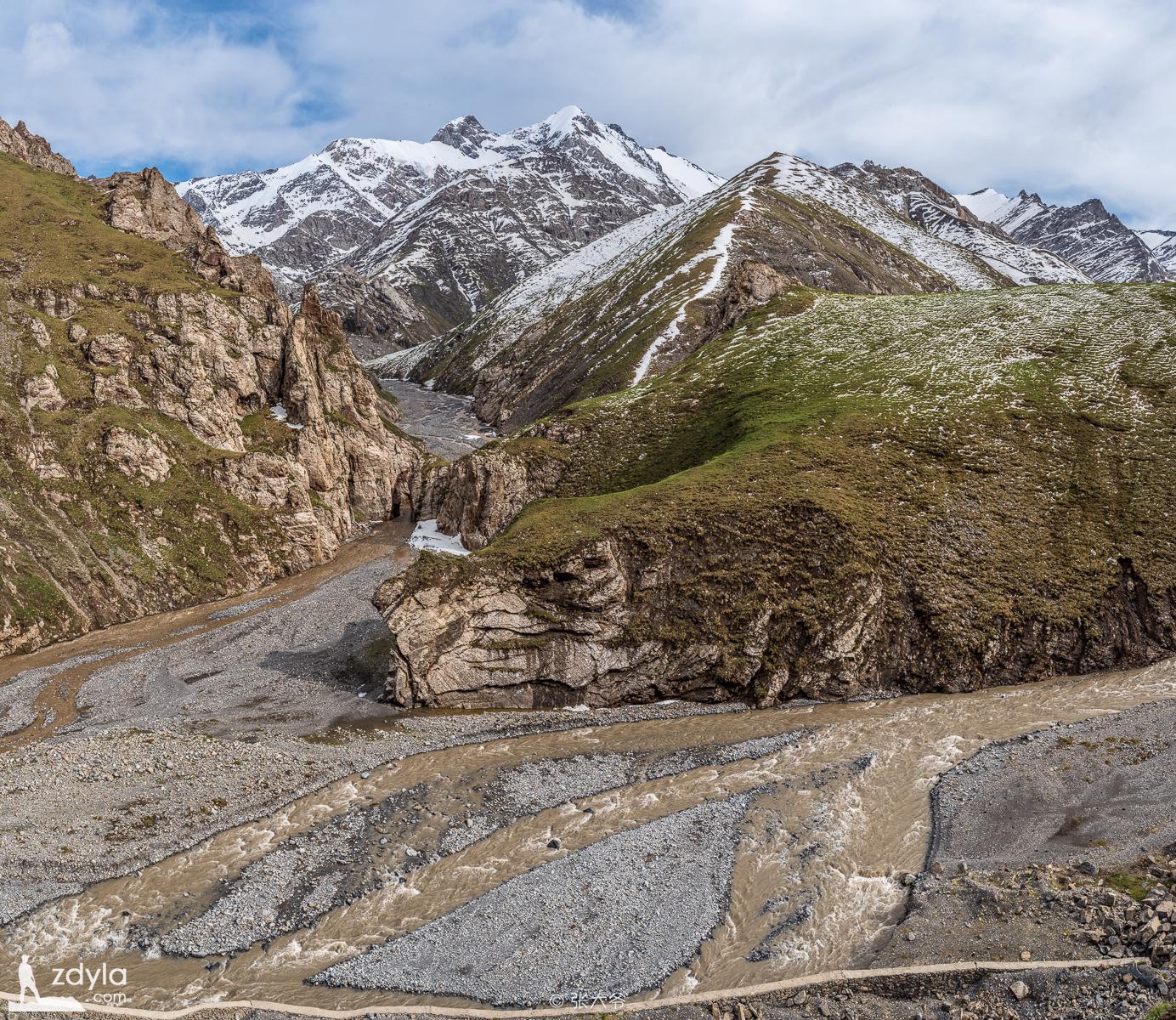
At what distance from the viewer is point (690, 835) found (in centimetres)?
3244

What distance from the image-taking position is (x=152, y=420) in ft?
285

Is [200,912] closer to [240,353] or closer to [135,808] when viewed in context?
[135,808]

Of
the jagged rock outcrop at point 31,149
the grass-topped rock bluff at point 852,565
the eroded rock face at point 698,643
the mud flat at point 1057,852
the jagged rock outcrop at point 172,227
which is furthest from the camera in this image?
the jagged rock outcrop at point 31,149

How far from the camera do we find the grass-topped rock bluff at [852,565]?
159 ft

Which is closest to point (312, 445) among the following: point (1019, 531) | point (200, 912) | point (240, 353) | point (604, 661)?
point (240, 353)

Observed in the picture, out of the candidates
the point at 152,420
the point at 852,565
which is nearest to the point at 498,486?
the point at 152,420

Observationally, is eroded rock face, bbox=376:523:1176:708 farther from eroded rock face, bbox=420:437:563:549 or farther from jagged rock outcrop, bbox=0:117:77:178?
jagged rock outcrop, bbox=0:117:77:178

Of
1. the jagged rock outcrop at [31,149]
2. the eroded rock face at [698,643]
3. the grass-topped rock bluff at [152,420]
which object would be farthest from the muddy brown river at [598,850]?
the jagged rock outcrop at [31,149]

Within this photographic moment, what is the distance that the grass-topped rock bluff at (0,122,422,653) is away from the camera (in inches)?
2773

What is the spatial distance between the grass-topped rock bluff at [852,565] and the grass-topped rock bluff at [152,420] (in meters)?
38.9

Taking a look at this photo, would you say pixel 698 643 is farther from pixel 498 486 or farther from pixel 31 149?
pixel 31 149

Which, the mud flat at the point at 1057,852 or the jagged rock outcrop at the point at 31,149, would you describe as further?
the jagged rock outcrop at the point at 31,149

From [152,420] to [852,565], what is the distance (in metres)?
84.9

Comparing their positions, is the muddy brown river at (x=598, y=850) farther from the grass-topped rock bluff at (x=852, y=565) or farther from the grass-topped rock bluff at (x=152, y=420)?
the grass-topped rock bluff at (x=152, y=420)
